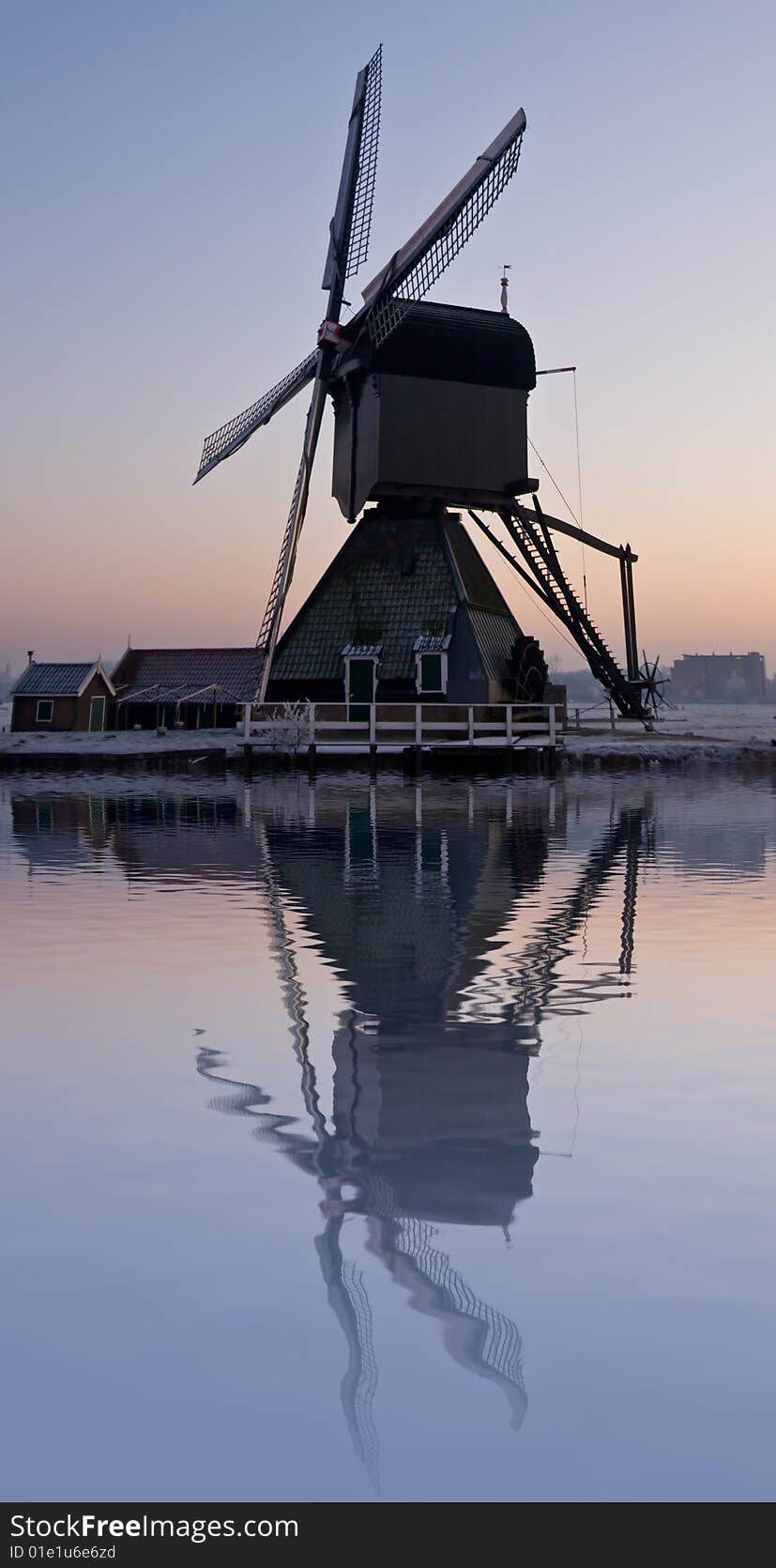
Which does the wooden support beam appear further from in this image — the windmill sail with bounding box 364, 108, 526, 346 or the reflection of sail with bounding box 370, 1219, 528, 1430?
the reflection of sail with bounding box 370, 1219, 528, 1430

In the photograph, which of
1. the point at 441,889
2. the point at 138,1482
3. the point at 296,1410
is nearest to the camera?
the point at 138,1482

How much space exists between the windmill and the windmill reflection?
74.0ft

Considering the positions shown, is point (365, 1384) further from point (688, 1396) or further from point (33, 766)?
point (33, 766)

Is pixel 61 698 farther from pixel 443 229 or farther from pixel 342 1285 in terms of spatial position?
pixel 342 1285

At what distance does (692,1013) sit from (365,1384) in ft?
19.7

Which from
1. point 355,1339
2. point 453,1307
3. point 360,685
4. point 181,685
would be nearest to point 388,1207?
point 453,1307

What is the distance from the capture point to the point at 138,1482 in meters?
3.90

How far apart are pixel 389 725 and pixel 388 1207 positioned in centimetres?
3544

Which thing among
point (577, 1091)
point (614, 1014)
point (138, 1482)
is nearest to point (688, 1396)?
point (138, 1482)

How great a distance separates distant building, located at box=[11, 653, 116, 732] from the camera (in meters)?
55.6

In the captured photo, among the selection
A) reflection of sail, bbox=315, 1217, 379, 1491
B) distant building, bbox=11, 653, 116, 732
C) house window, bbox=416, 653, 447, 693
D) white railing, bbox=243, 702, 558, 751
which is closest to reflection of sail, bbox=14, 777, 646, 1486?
reflection of sail, bbox=315, 1217, 379, 1491

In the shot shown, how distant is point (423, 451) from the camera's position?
41719 mm

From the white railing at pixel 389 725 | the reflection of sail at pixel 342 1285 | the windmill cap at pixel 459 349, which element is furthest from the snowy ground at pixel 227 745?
the reflection of sail at pixel 342 1285

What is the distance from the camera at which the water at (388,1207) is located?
13.4 ft
